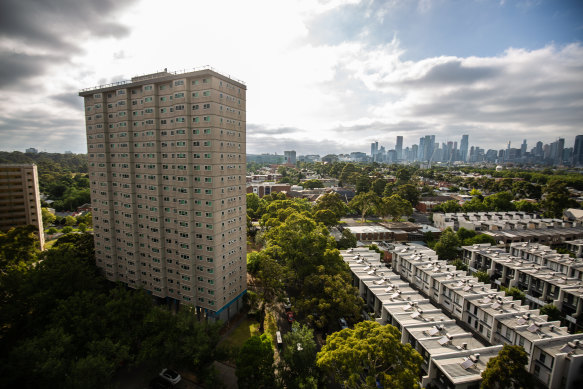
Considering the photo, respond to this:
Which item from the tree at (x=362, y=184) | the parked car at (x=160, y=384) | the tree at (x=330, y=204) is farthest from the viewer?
the tree at (x=362, y=184)

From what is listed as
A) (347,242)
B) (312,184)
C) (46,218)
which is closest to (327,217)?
(347,242)

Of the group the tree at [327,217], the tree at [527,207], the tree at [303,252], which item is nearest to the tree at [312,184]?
the tree at [327,217]

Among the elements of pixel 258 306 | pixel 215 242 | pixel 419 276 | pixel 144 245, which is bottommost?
pixel 258 306

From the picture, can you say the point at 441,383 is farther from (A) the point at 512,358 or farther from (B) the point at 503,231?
(B) the point at 503,231

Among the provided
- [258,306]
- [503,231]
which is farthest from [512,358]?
[503,231]

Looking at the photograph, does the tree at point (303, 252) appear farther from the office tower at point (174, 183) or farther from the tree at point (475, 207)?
the tree at point (475, 207)

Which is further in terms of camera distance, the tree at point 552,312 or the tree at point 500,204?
the tree at point 500,204

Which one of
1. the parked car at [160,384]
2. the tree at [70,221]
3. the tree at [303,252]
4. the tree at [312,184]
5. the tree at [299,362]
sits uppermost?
the tree at [312,184]
